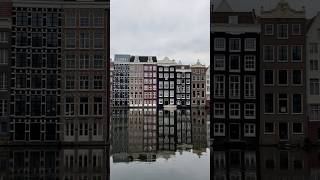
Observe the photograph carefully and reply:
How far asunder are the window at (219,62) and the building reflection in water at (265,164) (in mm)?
9424

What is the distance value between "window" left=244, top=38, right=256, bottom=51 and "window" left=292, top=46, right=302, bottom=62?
4.44 m

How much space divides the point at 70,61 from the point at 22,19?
22.4 ft

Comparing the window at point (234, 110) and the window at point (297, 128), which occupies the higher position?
the window at point (234, 110)

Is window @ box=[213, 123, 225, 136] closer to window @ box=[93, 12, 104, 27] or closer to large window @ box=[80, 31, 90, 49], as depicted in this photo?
large window @ box=[80, 31, 90, 49]

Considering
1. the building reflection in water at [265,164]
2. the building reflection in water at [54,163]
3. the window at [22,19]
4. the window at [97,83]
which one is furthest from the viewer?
the window at [97,83]

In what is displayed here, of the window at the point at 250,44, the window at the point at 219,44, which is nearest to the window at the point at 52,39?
the window at the point at 219,44

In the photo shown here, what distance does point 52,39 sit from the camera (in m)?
52.7

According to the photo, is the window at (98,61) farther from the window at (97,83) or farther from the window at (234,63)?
the window at (234,63)

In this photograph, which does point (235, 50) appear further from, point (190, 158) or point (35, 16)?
point (35, 16)

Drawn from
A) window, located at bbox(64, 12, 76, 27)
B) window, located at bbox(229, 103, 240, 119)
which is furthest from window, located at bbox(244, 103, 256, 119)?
window, located at bbox(64, 12, 76, 27)

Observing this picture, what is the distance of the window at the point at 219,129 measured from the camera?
177 feet

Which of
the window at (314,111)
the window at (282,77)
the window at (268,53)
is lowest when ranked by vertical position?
the window at (314,111)

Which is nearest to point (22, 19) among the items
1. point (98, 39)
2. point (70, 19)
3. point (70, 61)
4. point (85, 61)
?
point (70, 19)

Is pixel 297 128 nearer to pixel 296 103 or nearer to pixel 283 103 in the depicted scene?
pixel 296 103
